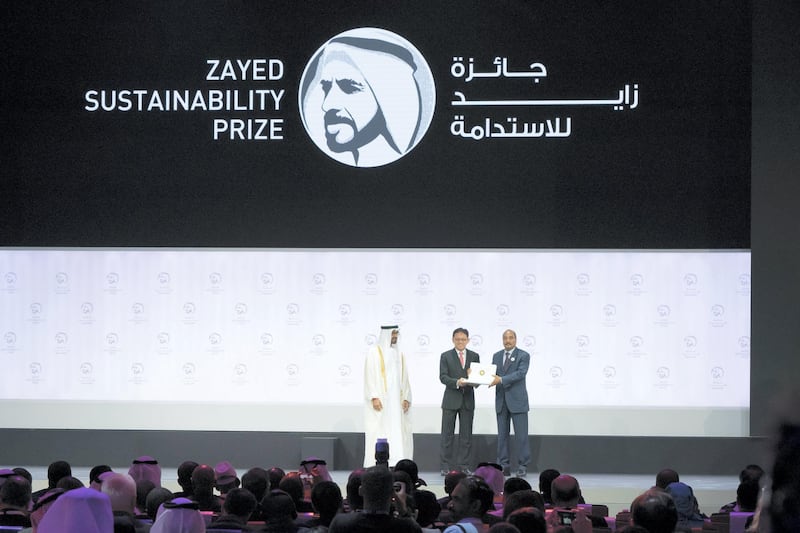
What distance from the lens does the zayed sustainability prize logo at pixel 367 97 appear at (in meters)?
11.3

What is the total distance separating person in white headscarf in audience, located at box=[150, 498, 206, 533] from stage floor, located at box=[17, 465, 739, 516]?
5540 mm

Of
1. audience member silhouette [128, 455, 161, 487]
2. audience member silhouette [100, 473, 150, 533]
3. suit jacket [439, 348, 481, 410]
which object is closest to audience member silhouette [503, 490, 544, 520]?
audience member silhouette [100, 473, 150, 533]

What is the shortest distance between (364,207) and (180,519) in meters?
7.63

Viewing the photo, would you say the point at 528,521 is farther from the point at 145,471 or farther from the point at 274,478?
the point at 145,471

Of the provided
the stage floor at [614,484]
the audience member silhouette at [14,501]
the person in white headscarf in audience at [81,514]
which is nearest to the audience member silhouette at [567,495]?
the person in white headscarf in audience at [81,514]

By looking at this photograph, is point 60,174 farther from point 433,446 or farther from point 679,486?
point 679,486

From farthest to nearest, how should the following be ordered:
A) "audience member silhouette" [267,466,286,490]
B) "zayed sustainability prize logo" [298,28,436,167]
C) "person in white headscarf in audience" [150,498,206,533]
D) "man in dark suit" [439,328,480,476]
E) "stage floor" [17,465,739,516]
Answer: "zayed sustainability prize logo" [298,28,436,167], "man in dark suit" [439,328,480,476], "stage floor" [17,465,739,516], "audience member silhouette" [267,466,286,490], "person in white headscarf in audience" [150,498,206,533]

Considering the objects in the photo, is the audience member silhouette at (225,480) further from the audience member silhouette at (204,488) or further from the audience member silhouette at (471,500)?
the audience member silhouette at (471,500)

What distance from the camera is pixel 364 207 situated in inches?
445

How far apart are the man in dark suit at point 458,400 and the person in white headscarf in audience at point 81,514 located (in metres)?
7.12

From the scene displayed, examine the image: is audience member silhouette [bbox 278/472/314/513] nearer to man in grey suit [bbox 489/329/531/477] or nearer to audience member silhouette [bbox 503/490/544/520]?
audience member silhouette [bbox 503/490/544/520]

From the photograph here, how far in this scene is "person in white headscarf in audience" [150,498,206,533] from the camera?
12.6ft

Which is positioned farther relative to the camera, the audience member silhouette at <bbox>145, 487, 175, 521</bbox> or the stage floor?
the stage floor

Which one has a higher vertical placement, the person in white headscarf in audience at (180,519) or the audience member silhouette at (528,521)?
the audience member silhouette at (528,521)
